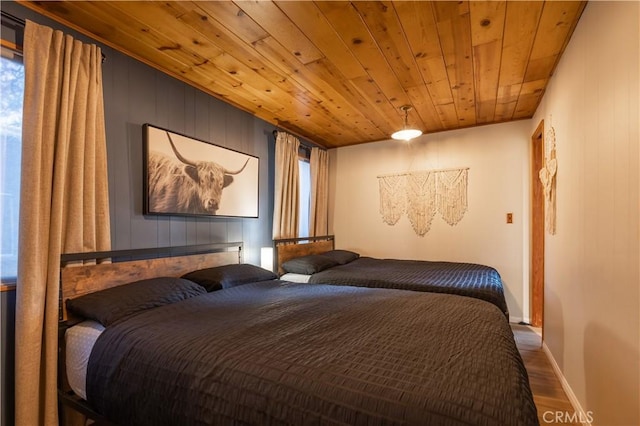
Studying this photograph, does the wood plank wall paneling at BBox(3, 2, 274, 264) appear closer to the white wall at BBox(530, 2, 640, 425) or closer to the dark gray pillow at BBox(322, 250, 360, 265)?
the dark gray pillow at BBox(322, 250, 360, 265)

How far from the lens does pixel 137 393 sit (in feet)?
4.26

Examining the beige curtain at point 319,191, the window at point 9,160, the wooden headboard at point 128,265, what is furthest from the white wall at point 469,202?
the window at point 9,160

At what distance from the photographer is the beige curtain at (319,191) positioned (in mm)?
4320

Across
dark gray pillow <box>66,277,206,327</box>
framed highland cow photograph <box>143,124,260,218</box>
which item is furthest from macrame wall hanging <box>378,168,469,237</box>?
dark gray pillow <box>66,277,206,327</box>

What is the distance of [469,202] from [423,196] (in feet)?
1.87

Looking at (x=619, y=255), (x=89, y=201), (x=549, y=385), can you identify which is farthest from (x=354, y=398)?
(x=549, y=385)

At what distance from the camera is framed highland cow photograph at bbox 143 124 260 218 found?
2293 millimetres

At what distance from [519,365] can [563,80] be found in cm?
209

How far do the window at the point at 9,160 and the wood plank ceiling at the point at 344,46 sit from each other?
415mm

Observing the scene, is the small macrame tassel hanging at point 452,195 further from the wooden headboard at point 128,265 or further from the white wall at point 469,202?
the wooden headboard at point 128,265

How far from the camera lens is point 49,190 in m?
1.70

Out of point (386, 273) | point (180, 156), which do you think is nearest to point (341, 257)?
point (386, 273)

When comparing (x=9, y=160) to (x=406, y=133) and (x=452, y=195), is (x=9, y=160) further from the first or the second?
(x=452, y=195)

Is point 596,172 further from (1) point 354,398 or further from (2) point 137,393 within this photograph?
(2) point 137,393
